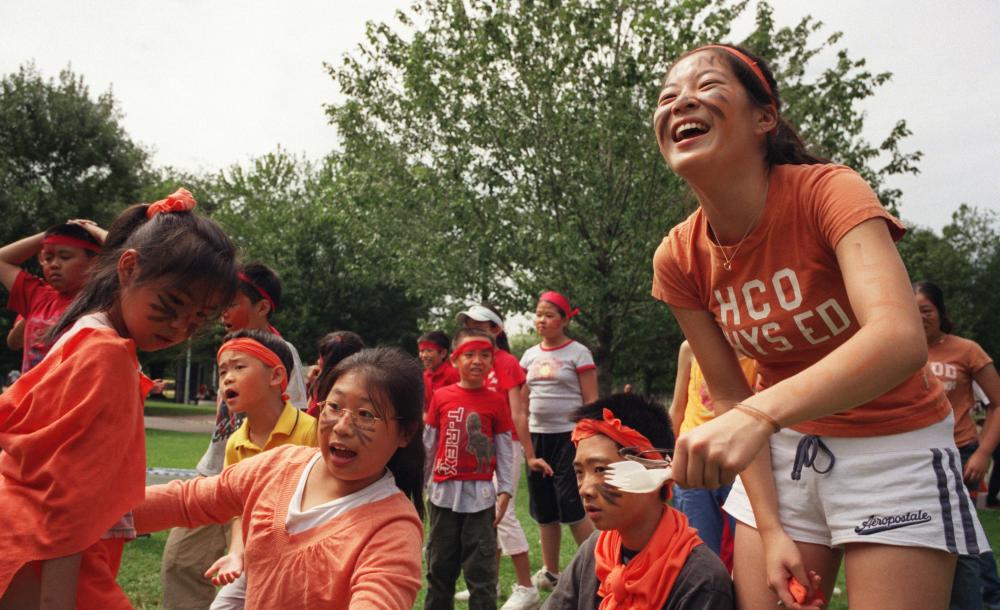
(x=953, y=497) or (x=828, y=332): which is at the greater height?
(x=828, y=332)

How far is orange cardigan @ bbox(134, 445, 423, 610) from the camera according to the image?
2387mm

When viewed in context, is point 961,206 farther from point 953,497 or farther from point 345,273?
point 953,497

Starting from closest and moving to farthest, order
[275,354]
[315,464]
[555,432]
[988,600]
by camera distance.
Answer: [315,464]
[275,354]
[988,600]
[555,432]

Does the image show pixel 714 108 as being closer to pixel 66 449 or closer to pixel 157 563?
pixel 66 449

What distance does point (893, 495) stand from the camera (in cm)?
221

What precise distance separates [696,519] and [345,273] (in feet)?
97.0

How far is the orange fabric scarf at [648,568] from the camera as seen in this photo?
2881 mm

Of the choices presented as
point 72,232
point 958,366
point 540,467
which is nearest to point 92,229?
point 72,232

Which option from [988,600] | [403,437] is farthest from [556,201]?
[403,437]

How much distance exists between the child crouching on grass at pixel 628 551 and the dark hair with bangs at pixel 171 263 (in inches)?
56.1

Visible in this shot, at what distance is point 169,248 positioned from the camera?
225 centimetres

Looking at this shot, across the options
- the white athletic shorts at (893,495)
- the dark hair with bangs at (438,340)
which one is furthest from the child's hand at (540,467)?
the white athletic shorts at (893,495)

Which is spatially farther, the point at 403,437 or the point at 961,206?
the point at 961,206

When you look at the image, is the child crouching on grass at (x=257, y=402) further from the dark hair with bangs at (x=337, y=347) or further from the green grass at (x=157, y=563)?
the green grass at (x=157, y=563)
